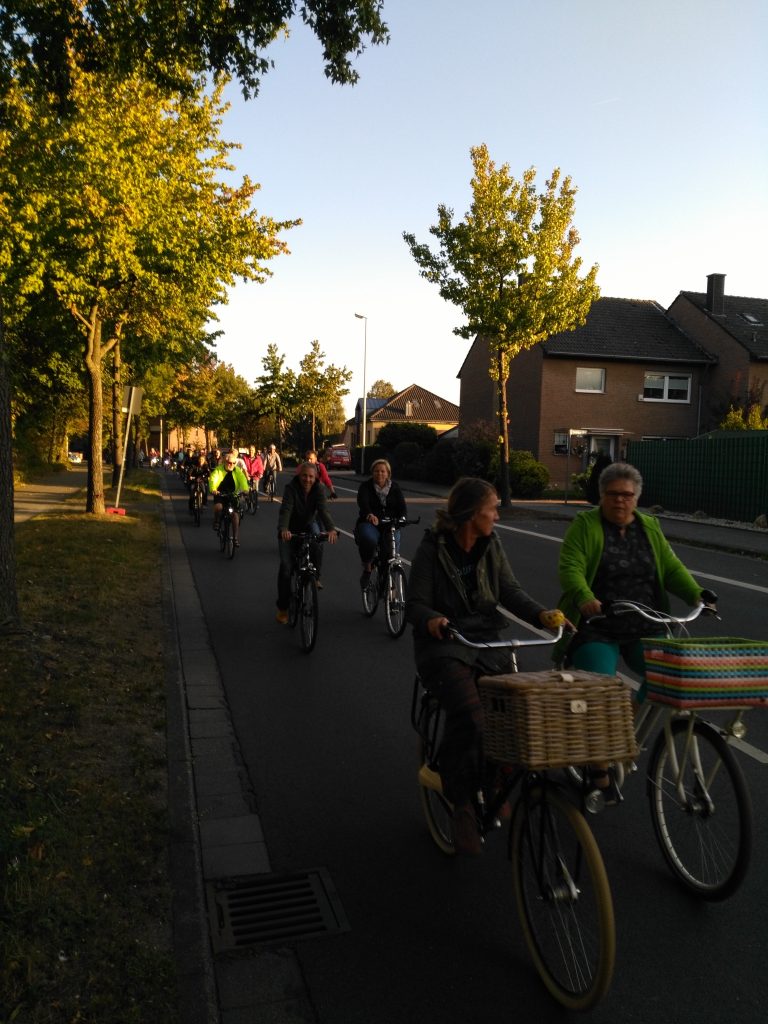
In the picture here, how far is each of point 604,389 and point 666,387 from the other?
2998mm

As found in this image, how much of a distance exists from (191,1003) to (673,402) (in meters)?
40.0

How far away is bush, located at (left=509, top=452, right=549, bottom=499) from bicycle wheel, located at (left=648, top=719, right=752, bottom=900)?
2789 centimetres

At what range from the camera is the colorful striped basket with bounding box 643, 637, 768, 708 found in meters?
3.28

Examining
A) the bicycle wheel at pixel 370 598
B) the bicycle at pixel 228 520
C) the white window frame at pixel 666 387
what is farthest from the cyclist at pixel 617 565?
the white window frame at pixel 666 387

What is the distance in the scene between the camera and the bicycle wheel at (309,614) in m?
7.98

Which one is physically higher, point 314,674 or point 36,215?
point 36,215

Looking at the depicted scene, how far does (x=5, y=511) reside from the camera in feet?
22.2

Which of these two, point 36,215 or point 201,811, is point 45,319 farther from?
point 201,811

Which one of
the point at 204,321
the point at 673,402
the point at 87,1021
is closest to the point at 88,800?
the point at 87,1021

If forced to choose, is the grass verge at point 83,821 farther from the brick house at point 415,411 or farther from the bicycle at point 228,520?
the brick house at point 415,411

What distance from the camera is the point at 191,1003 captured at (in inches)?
112

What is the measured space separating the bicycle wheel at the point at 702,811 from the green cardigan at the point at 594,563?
0.87 m

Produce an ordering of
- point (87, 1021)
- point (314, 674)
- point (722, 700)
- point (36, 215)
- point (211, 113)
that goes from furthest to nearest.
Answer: point (211, 113), point (36, 215), point (314, 674), point (722, 700), point (87, 1021)

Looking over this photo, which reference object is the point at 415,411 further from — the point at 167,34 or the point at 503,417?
the point at 167,34
